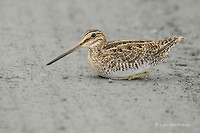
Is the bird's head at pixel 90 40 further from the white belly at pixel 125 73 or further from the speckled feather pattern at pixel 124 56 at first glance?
the white belly at pixel 125 73

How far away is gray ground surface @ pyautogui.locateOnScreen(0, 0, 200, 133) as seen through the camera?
567 centimetres

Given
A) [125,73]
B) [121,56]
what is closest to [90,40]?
[121,56]

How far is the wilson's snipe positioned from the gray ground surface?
20cm

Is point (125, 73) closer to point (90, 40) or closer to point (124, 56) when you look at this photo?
point (124, 56)

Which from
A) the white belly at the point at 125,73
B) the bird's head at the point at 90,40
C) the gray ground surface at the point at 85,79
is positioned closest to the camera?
the gray ground surface at the point at 85,79

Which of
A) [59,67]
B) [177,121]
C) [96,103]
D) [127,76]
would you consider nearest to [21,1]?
[59,67]

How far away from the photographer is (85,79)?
755cm

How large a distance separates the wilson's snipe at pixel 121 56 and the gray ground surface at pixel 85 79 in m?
0.20

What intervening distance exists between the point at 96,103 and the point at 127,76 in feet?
4.64

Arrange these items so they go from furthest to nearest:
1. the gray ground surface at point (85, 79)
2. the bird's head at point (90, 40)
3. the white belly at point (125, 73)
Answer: the bird's head at point (90, 40) → the white belly at point (125, 73) → the gray ground surface at point (85, 79)

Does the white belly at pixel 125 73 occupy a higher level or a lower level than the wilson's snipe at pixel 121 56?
lower

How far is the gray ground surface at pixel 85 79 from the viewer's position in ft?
18.6

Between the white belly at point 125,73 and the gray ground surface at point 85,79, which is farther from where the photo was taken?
the white belly at point 125,73

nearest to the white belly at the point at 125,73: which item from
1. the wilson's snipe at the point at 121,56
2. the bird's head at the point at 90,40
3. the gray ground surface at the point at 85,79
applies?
the wilson's snipe at the point at 121,56
